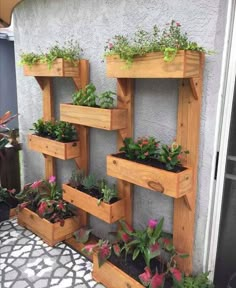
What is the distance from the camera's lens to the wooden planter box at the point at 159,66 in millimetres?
1351

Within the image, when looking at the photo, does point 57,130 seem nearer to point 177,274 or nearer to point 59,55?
point 59,55

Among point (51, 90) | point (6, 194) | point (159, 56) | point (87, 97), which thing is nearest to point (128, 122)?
point (87, 97)

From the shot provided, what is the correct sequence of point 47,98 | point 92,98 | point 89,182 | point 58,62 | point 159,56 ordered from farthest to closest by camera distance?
point 47,98, point 89,182, point 58,62, point 92,98, point 159,56

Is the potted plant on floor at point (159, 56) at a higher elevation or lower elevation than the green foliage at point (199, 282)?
higher

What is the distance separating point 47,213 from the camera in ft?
7.75

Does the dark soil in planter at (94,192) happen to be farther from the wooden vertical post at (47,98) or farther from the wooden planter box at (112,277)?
the wooden vertical post at (47,98)

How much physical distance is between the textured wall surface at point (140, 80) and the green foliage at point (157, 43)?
0.06m

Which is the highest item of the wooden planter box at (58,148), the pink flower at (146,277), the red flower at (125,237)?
the wooden planter box at (58,148)

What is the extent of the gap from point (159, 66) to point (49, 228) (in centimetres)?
157

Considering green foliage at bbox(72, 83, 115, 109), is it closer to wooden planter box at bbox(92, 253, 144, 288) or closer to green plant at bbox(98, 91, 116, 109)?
green plant at bbox(98, 91, 116, 109)

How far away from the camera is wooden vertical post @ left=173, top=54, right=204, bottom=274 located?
154 centimetres

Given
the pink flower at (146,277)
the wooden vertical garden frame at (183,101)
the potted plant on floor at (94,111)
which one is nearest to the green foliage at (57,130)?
the potted plant on floor at (94,111)

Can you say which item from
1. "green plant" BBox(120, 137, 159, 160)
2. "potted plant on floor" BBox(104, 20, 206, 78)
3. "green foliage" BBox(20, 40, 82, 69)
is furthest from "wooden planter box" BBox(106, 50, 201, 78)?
"green foliage" BBox(20, 40, 82, 69)

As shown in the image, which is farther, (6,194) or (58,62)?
(6,194)
